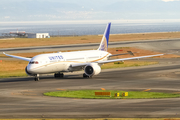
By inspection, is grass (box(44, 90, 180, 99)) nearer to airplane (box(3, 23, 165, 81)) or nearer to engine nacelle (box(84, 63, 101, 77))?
airplane (box(3, 23, 165, 81))

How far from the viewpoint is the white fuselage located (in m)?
55.5

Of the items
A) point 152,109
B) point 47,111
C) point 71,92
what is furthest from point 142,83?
point 47,111

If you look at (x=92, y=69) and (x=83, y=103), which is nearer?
(x=83, y=103)

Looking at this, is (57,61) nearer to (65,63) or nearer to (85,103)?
(65,63)

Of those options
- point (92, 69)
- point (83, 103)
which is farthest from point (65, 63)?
point (83, 103)

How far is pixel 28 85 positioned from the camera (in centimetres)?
5281

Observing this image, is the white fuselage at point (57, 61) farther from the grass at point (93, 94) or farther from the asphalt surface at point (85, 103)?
the grass at point (93, 94)

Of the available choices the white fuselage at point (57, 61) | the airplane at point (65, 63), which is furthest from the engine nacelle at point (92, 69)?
the white fuselage at point (57, 61)

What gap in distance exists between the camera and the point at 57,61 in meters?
58.3

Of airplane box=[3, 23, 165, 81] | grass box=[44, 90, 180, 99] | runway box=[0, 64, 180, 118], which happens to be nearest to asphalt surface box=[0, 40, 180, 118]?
runway box=[0, 64, 180, 118]

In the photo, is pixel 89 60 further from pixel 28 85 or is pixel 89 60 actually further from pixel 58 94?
pixel 58 94

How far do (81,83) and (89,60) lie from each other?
1118cm

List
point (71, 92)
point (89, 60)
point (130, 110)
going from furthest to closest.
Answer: point (89, 60) → point (71, 92) → point (130, 110)

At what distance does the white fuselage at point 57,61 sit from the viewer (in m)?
55.5
